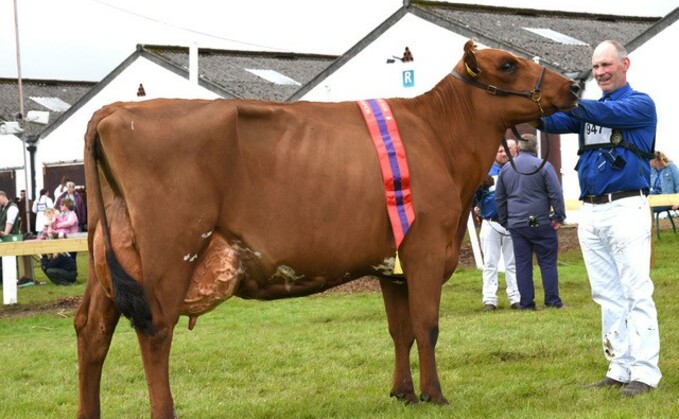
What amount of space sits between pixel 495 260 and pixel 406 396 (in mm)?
7647

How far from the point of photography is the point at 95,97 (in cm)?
4294

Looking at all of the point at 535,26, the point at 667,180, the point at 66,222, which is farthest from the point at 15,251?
the point at 535,26

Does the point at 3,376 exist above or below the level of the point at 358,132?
below

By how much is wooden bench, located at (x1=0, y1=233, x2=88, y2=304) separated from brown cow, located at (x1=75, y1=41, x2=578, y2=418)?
11298mm

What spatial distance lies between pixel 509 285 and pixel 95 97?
30493mm

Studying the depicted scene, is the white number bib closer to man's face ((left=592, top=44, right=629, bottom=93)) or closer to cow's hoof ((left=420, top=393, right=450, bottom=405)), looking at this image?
man's face ((left=592, top=44, right=629, bottom=93))

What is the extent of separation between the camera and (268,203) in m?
7.20

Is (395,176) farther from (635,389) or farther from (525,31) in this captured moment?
(525,31)

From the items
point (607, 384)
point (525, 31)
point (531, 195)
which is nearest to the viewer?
point (607, 384)

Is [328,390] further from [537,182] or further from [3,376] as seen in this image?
[537,182]

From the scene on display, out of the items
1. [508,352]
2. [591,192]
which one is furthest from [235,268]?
[508,352]

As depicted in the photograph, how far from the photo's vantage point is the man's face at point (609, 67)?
324 inches

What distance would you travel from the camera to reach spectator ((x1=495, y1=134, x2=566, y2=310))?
1463 cm

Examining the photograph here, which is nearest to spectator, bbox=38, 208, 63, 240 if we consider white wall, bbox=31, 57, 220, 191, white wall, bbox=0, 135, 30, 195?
white wall, bbox=31, 57, 220, 191
